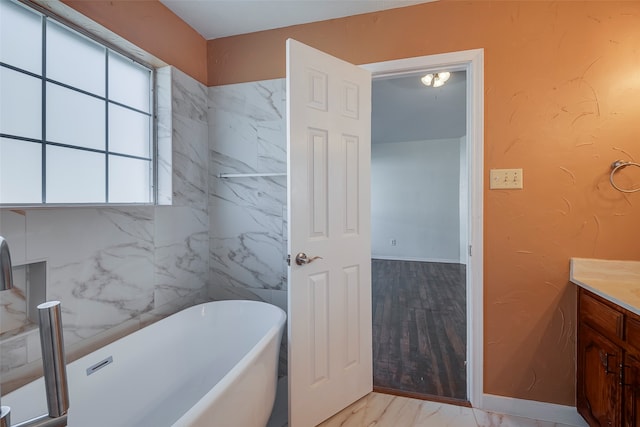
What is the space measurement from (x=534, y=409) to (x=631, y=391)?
0.65 meters

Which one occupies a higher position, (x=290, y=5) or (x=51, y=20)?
(x=290, y=5)

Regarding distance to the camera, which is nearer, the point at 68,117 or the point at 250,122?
the point at 68,117

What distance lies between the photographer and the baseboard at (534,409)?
1630 mm

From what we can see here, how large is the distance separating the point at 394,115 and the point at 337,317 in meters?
3.40

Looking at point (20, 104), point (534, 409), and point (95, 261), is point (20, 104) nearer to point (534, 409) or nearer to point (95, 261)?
point (95, 261)

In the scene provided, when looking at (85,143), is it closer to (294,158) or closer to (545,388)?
(294,158)

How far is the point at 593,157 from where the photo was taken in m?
1.59

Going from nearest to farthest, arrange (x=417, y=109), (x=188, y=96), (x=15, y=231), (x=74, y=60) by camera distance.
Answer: (x=15, y=231), (x=74, y=60), (x=188, y=96), (x=417, y=109)

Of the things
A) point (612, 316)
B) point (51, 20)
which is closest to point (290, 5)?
point (51, 20)

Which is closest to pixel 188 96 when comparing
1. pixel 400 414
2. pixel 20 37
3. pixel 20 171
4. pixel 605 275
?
pixel 20 37

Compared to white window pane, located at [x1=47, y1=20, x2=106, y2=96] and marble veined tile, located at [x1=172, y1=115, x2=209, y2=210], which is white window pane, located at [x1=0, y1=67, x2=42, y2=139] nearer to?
white window pane, located at [x1=47, y1=20, x2=106, y2=96]

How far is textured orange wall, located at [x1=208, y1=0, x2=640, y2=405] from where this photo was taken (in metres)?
1.57

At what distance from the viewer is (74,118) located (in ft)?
4.89

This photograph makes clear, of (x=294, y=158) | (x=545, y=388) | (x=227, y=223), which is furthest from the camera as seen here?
(x=227, y=223)
